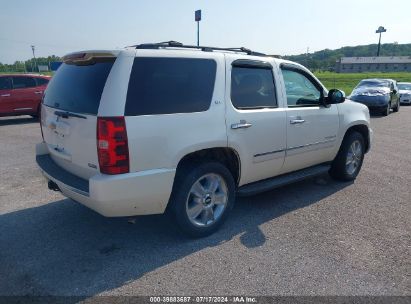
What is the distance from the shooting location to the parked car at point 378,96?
1455cm

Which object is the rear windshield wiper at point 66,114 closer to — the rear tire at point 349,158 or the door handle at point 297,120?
the door handle at point 297,120

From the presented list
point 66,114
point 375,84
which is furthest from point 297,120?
point 375,84

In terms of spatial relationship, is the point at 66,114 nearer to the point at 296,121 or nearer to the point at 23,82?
the point at 296,121

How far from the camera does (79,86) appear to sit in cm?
330

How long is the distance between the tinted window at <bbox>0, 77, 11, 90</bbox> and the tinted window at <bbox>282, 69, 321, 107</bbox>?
11090 millimetres

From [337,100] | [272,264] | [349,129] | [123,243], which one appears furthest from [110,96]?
[349,129]

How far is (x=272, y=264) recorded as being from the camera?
10.4 ft

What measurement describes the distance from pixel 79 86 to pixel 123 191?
3.84 ft

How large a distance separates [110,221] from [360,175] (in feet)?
14.4

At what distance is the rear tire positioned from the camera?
5371mm

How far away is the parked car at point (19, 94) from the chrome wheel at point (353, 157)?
11086mm

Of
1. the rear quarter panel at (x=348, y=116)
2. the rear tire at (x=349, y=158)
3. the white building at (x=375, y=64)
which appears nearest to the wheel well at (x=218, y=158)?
the rear quarter panel at (x=348, y=116)

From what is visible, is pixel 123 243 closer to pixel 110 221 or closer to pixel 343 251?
pixel 110 221

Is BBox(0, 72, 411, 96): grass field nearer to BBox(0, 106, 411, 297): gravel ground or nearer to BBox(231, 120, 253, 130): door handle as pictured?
BBox(0, 106, 411, 297): gravel ground
